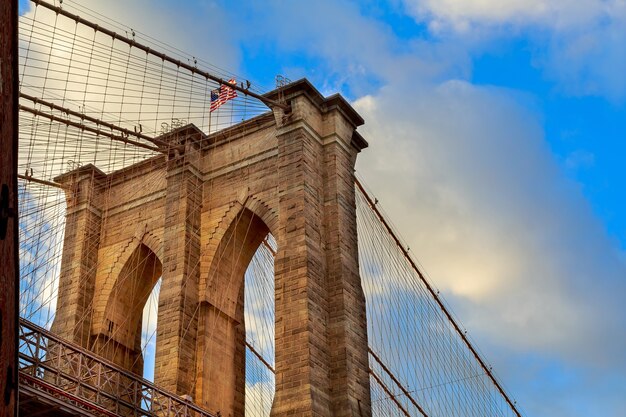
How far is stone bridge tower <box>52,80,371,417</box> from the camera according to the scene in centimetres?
2564

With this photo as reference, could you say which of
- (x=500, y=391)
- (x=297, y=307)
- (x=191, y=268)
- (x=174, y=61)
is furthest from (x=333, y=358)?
(x=500, y=391)

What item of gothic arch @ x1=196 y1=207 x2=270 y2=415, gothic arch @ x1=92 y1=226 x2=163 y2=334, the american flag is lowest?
gothic arch @ x1=196 y1=207 x2=270 y2=415

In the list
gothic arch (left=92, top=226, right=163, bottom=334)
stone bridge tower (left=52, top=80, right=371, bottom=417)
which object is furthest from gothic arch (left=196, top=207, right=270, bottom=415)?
gothic arch (left=92, top=226, right=163, bottom=334)

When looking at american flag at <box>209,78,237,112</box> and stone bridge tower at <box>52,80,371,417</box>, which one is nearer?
stone bridge tower at <box>52,80,371,417</box>

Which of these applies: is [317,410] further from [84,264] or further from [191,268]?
[84,264]

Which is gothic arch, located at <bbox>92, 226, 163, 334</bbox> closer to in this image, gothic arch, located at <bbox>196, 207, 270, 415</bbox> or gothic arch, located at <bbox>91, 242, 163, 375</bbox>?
gothic arch, located at <bbox>91, 242, 163, 375</bbox>

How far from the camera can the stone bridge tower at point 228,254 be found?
25.6 m

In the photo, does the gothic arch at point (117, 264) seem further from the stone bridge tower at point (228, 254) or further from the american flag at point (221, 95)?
the american flag at point (221, 95)

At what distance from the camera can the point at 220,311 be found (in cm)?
2905

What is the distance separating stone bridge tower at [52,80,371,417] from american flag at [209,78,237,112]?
3.51 ft

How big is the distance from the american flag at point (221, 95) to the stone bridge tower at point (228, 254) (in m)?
1.07

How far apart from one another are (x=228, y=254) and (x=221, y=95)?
5444 mm

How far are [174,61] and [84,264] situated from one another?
816cm

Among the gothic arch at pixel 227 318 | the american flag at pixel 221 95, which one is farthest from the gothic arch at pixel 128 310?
the american flag at pixel 221 95
